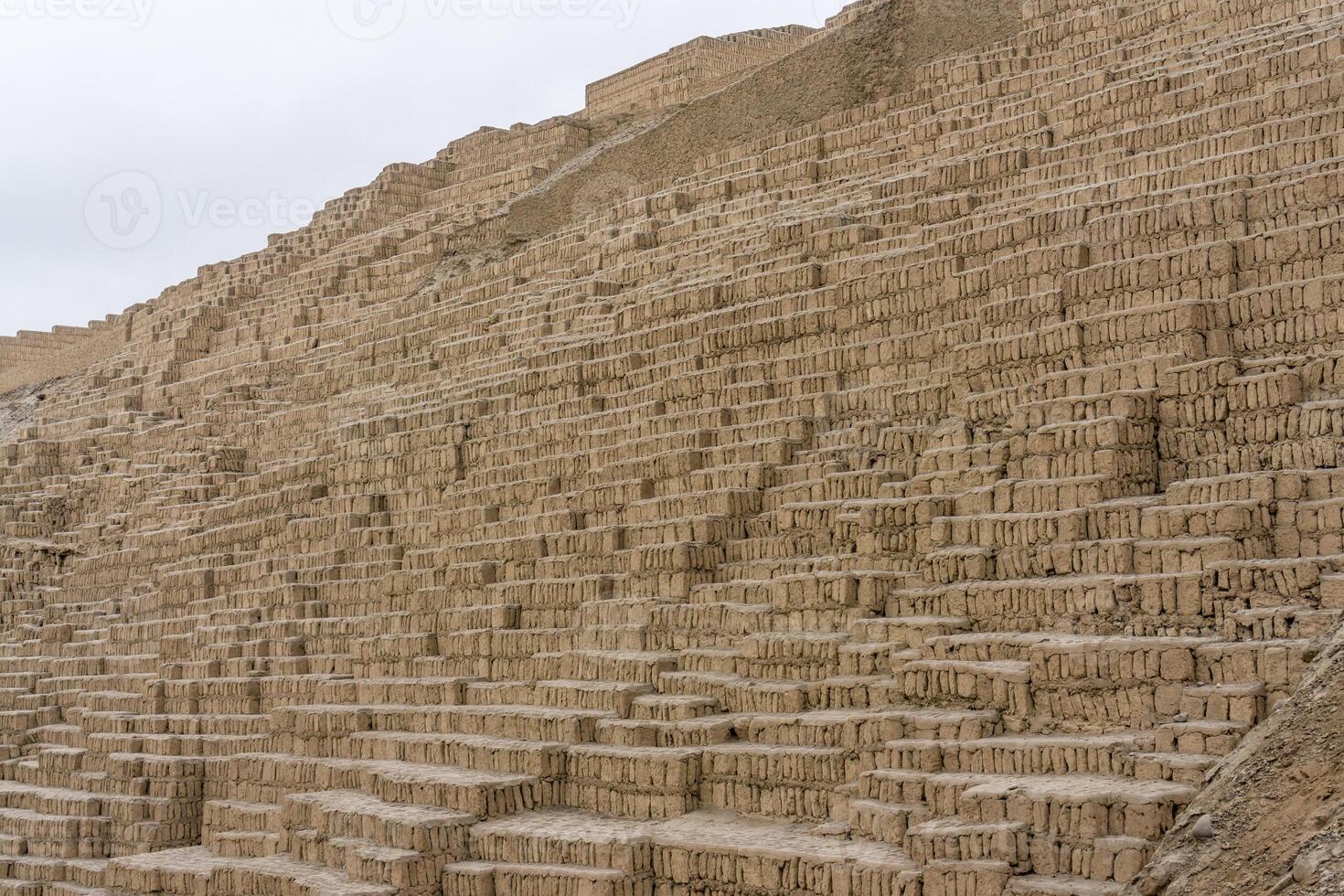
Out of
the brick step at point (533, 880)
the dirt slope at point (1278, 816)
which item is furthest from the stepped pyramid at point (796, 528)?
the dirt slope at point (1278, 816)

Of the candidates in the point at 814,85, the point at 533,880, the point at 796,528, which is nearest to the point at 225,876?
the point at 533,880

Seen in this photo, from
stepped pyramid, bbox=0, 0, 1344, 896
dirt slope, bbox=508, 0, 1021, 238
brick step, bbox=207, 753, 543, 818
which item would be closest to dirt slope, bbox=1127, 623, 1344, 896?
stepped pyramid, bbox=0, 0, 1344, 896

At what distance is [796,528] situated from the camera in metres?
9.88

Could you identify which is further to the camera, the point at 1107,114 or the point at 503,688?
the point at 1107,114

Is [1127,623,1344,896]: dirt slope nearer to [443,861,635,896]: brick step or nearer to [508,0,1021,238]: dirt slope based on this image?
[443,861,635,896]: brick step

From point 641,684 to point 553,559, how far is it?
2090mm

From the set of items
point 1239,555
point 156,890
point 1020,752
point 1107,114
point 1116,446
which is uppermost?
point 1107,114

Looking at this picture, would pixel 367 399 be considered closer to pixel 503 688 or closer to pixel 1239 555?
pixel 503 688

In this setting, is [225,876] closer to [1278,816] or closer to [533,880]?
[533,880]

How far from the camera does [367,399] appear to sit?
16484 mm

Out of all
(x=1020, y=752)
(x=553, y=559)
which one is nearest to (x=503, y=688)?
(x=553, y=559)

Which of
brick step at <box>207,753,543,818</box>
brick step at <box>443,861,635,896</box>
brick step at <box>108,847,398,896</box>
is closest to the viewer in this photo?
brick step at <box>443,861,635,896</box>

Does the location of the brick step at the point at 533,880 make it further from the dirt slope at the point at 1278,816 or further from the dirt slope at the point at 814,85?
the dirt slope at the point at 814,85

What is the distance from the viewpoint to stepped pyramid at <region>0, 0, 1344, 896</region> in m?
7.36
